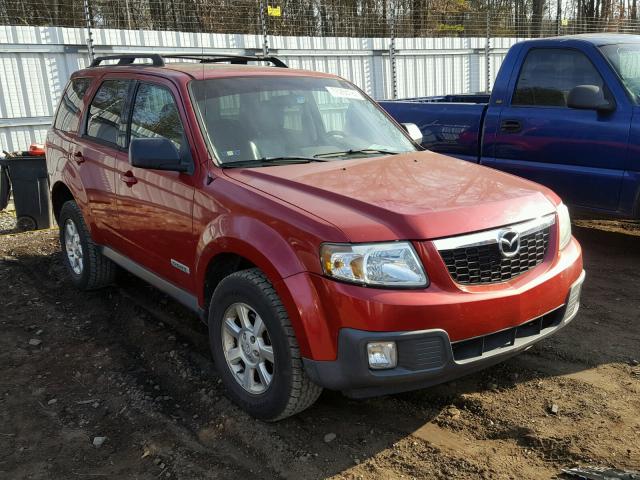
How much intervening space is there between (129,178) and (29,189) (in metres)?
3.98

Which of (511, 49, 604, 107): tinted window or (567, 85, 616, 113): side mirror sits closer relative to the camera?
(567, 85, 616, 113): side mirror

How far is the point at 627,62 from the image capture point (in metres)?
5.51

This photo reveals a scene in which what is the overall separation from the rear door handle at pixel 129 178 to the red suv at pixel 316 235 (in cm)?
1

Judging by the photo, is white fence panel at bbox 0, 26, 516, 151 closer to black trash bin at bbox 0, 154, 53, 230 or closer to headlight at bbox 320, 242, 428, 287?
black trash bin at bbox 0, 154, 53, 230

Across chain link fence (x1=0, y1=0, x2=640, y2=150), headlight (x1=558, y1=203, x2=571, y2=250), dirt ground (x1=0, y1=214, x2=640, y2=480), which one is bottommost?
dirt ground (x1=0, y1=214, x2=640, y2=480)

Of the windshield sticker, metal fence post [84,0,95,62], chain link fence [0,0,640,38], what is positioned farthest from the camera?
→ chain link fence [0,0,640,38]

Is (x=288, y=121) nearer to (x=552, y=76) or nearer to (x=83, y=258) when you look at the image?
(x=83, y=258)

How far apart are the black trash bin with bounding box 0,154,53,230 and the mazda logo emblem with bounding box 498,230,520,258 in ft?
20.3

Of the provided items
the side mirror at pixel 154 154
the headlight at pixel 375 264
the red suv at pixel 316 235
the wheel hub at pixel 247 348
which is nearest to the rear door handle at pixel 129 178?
the red suv at pixel 316 235

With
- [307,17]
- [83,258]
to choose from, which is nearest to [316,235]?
[83,258]

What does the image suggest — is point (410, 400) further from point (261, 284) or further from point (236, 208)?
point (236, 208)

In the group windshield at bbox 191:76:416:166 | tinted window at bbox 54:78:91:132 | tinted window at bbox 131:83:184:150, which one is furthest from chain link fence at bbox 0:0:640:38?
windshield at bbox 191:76:416:166

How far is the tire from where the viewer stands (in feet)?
16.9

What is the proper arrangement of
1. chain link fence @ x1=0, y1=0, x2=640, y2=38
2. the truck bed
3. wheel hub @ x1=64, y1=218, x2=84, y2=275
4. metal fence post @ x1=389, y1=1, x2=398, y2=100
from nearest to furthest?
wheel hub @ x1=64, y1=218, x2=84, y2=275 → the truck bed → chain link fence @ x1=0, y1=0, x2=640, y2=38 → metal fence post @ x1=389, y1=1, x2=398, y2=100
